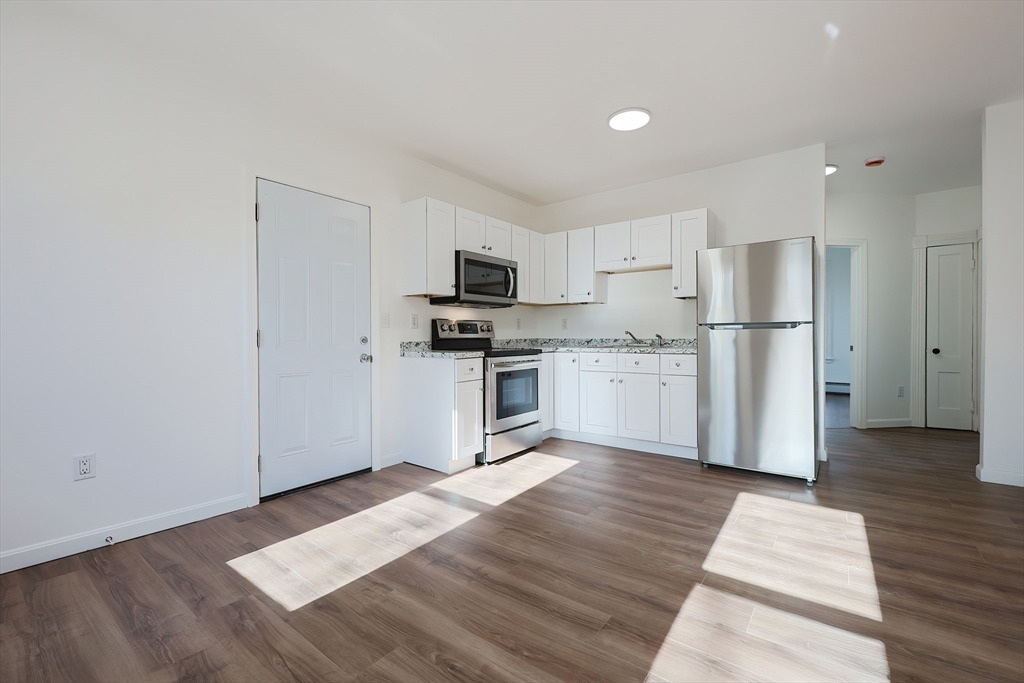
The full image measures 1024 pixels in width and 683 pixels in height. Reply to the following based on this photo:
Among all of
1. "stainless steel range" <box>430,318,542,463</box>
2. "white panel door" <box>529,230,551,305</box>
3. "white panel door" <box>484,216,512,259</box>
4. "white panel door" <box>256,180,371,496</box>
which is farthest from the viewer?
"white panel door" <box>529,230,551,305</box>

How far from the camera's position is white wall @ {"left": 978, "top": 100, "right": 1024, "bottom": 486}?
3.15 meters

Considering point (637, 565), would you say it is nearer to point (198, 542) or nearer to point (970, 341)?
point (198, 542)

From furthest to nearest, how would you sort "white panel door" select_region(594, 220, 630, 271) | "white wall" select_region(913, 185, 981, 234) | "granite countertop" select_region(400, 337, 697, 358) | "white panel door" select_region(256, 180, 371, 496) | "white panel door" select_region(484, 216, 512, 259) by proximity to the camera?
"white wall" select_region(913, 185, 981, 234)
"white panel door" select_region(594, 220, 630, 271)
"white panel door" select_region(484, 216, 512, 259)
"granite countertop" select_region(400, 337, 697, 358)
"white panel door" select_region(256, 180, 371, 496)

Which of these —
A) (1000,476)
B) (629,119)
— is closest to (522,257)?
(629,119)

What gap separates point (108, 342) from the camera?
2297 millimetres

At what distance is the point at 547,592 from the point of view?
6.04 feet

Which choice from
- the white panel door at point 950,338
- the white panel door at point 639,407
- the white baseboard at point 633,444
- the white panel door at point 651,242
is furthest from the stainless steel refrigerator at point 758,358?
the white panel door at point 950,338

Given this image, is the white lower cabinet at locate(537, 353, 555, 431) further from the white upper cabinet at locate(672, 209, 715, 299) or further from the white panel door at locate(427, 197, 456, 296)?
the white upper cabinet at locate(672, 209, 715, 299)

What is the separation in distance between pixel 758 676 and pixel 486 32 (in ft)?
9.41

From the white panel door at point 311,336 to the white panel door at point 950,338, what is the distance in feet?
20.0

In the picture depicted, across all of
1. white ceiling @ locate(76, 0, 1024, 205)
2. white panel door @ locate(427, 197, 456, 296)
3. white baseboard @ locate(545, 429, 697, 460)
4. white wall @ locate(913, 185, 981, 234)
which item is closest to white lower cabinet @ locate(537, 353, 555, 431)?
white baseboard @ locate(545, 429, 697, 460)

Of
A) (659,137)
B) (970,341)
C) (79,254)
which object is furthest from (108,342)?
(970,341)

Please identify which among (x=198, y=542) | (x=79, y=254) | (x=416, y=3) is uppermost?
(x=416, y=3)

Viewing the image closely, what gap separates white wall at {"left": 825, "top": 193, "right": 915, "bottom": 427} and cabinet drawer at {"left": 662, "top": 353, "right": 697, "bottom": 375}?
3.04 m
